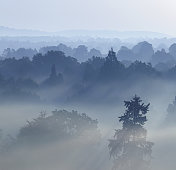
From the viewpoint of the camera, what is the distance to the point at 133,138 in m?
31.1

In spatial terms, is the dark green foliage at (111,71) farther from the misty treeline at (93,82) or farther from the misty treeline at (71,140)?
the misty treeline at (71,140)

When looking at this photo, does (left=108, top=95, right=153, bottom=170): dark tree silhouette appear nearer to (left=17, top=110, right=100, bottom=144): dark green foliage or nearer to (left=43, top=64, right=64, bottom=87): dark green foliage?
(left=17, top=110, right=100, bottom=144): dark green foliage

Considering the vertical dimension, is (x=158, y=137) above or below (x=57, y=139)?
below

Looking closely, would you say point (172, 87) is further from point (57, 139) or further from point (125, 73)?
point (57, 139)

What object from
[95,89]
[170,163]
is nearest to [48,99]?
[95,89]

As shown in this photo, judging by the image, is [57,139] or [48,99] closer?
[57,139]

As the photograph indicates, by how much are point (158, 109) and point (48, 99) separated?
20.7 metres

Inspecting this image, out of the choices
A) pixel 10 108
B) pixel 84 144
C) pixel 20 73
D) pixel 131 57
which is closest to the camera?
pixel 84 144

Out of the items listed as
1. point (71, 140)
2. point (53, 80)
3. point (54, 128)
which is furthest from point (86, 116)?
point (53, 80)

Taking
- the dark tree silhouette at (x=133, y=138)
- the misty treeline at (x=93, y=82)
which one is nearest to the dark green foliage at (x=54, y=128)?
the dark tree silhouette at (x=133, y=138)

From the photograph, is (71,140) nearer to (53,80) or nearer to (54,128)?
(54,128)

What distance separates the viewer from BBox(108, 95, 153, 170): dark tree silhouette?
30703mm

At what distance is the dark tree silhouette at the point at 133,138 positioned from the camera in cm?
3070

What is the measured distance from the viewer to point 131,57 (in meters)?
185
